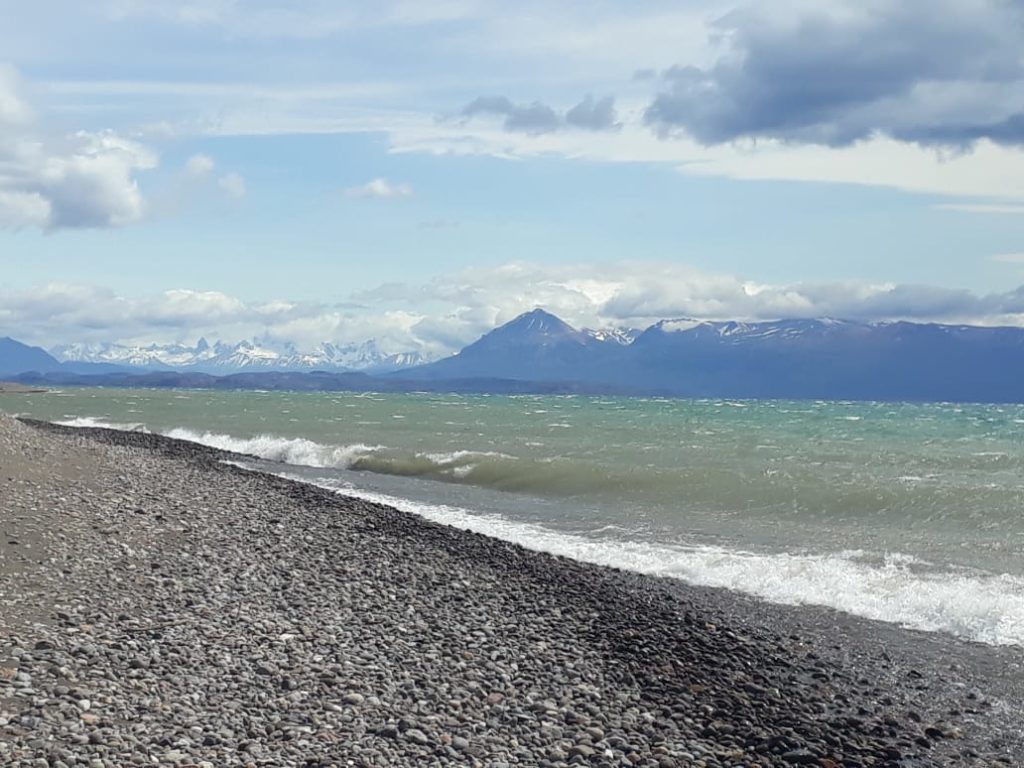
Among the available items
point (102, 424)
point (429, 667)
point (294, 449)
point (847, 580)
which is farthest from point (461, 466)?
point (102, 424)

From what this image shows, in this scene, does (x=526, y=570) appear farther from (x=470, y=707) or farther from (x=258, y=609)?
(x=470, y=707)

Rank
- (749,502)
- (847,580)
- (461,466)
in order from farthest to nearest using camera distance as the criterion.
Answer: (461,466), (749,502), (847,580)

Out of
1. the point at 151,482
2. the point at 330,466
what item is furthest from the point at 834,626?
the point at 330,466

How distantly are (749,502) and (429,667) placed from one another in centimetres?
1854

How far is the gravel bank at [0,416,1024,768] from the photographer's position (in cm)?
823

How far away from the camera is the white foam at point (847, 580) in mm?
14312

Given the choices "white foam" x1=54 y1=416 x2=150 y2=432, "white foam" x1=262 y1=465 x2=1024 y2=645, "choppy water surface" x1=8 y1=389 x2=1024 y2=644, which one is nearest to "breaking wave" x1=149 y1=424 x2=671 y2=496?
"choppy water surface" x1=8 y1=389 x2=1024 y2=644

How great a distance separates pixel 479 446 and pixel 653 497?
58.4ft

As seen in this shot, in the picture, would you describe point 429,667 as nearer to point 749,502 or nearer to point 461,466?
point 749,502

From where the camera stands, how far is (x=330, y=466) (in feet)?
136

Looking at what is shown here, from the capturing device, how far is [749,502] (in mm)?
27141

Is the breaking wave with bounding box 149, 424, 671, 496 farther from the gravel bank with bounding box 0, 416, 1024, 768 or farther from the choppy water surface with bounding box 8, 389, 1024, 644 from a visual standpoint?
the gravel bank with bounding box 0, 416, 1024, 768

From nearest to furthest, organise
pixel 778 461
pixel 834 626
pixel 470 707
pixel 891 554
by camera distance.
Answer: pixel 470 707, pixel 834 626, pixel 891 554, pixel 778 461

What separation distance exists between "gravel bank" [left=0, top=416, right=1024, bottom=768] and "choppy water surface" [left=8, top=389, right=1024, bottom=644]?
2226 millimetres
